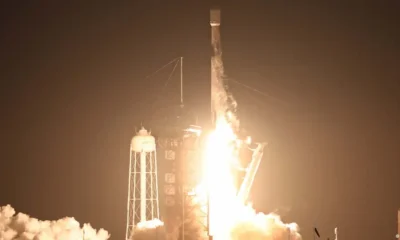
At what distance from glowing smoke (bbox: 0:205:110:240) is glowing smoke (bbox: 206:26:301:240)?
19.9 ft

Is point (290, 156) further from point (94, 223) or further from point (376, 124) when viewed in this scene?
point (94, 223)

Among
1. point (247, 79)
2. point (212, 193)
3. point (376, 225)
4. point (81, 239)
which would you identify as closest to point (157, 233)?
point (212, 193)

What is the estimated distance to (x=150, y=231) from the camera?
2373 centimetres

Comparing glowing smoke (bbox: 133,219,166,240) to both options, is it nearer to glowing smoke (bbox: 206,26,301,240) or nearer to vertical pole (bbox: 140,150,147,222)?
vertical pole (bbox: 140,150,147,222)

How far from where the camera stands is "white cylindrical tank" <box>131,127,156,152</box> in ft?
81.7

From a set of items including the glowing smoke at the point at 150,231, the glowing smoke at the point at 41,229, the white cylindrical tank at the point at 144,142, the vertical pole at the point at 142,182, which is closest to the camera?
the glowing smoke at the point at 150,231

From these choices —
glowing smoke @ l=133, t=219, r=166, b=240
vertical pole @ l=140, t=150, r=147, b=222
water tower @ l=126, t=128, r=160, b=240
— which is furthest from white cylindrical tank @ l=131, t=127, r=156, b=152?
glowing smoke @ l=133, t=219, r=166, b=240

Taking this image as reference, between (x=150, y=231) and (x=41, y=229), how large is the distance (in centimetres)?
601

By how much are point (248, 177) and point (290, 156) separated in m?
4.26

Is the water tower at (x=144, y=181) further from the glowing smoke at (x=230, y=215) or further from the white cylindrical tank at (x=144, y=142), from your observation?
the glowing smoke at (x=230, y=215)

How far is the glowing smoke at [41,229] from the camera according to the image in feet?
90.3

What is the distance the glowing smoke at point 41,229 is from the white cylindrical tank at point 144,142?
179 inches

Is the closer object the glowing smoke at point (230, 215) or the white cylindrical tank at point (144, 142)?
the glowing smoke at point (230, 215)

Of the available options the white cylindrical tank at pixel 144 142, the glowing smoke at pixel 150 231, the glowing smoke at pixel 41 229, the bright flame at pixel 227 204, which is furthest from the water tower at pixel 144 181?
the bright flame at pixel 227 204
